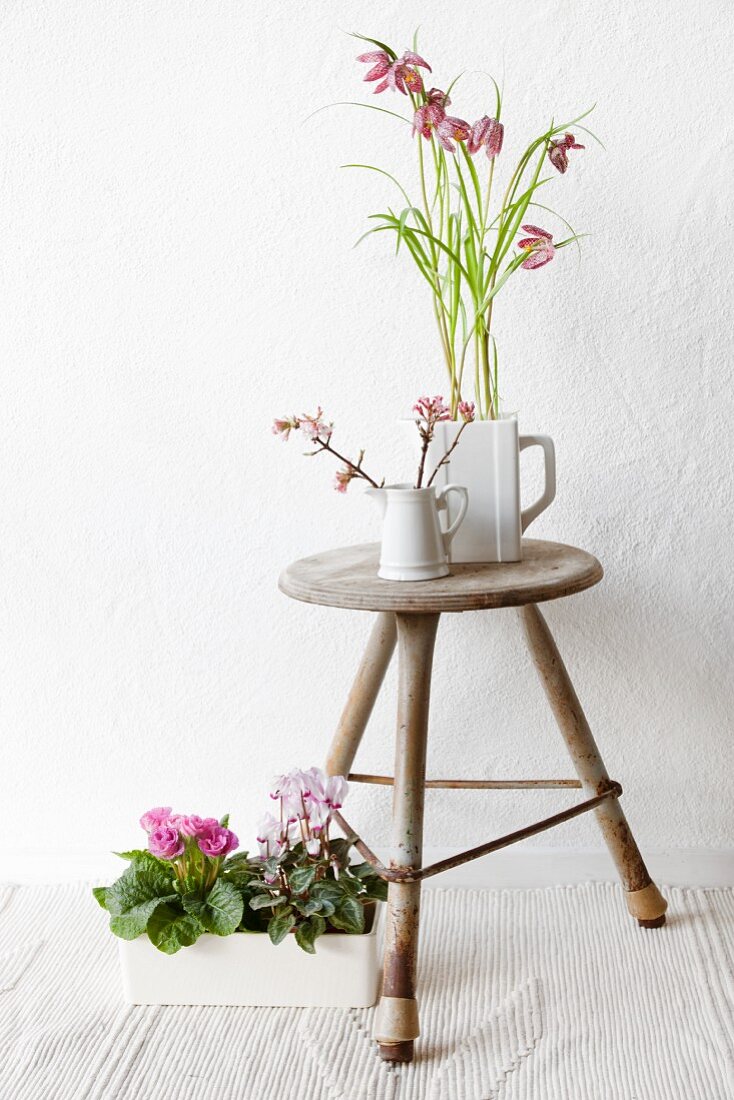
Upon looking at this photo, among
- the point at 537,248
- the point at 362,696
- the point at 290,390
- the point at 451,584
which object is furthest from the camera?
the point at 290,390

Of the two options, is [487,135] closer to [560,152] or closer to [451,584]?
[560,152]

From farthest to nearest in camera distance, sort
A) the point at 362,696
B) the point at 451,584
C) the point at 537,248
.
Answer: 1. the point at 362,696
2. the point at 537,248
3. the point at 451,584

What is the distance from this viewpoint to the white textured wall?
1.52m

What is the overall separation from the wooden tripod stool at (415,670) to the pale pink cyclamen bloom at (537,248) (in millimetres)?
359

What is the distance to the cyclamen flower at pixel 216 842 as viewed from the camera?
1371mm

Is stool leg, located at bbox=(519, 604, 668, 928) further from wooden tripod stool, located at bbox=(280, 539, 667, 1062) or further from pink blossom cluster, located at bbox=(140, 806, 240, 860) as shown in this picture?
pink blossom cluster, located at bbox=(140, 806, 240, 860)

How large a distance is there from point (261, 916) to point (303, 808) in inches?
5.9

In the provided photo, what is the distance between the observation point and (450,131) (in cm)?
129

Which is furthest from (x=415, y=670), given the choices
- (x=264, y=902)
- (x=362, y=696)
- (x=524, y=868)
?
(x=524, y=868)

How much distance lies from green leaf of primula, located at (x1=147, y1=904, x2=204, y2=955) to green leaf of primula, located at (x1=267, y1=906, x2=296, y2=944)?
9cm

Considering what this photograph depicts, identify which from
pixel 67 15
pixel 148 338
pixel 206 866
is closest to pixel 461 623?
pixel 206 866

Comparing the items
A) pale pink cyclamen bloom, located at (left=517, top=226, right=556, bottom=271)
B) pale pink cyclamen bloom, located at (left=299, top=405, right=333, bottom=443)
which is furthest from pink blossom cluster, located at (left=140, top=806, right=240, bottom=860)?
pale pink cyclamen bloom, located at (left=517, top=226, right=556, bottom=271)

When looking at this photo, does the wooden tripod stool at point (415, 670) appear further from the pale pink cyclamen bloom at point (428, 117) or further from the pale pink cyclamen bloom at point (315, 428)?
the pale pink cyclamen bloom at point (428, 117)

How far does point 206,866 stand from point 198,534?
48 centimetres
